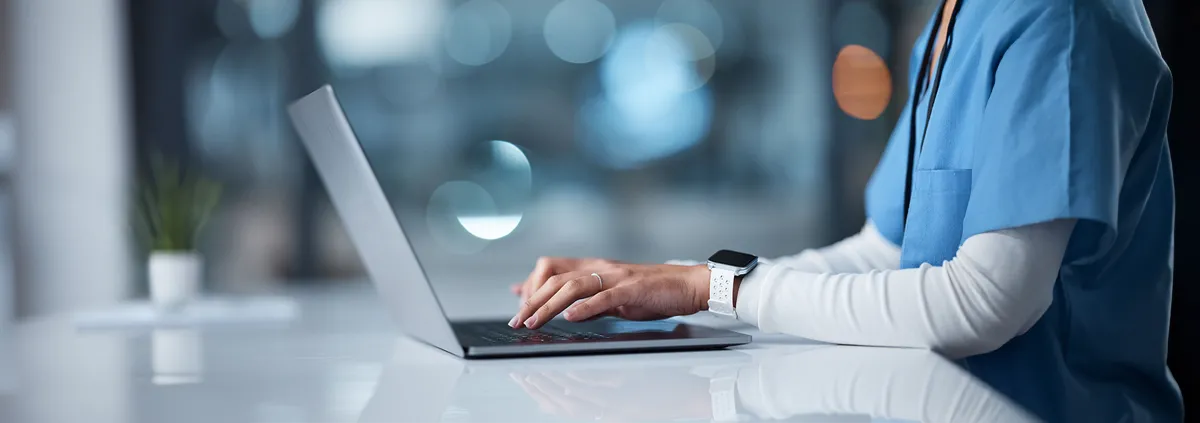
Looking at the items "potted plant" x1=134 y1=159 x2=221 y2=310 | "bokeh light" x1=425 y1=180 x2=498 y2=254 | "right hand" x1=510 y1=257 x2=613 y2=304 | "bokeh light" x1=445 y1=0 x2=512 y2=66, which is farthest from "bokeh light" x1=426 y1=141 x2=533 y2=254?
"right hand" x1=510 y1=257 x2=613 y2=304

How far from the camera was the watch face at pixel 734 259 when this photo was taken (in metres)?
1.03

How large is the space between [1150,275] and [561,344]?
0.64 meters

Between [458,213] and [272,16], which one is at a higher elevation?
[272,16]

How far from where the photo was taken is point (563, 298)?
97 centimetres

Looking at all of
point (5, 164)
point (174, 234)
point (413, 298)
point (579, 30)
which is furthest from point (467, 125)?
point (413, 298)

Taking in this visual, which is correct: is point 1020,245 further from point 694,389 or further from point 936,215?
point 694,389

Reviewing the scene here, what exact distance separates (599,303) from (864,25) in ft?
11.4

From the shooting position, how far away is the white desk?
66 centimetres

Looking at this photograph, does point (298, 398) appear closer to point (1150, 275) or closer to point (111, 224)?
point (1150, 275)

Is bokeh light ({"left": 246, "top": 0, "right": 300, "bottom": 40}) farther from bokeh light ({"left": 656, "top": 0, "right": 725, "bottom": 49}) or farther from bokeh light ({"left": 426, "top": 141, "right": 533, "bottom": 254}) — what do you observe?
bokeh light ({"left": 656, "top": 0, "right": 725, "bottom": 49})

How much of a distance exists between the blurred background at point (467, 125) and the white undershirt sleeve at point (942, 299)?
1.45 m

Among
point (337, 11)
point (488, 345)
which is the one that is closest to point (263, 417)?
point (488, 345)

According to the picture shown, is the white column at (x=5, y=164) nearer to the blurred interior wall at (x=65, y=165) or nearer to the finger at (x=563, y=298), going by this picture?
the blurred interior wall at (x=65, y=165)

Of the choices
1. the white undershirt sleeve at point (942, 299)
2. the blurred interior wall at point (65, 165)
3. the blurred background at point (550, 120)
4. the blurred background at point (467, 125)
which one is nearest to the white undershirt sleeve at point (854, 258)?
the white undershirt sleeve at point (942, 299)
